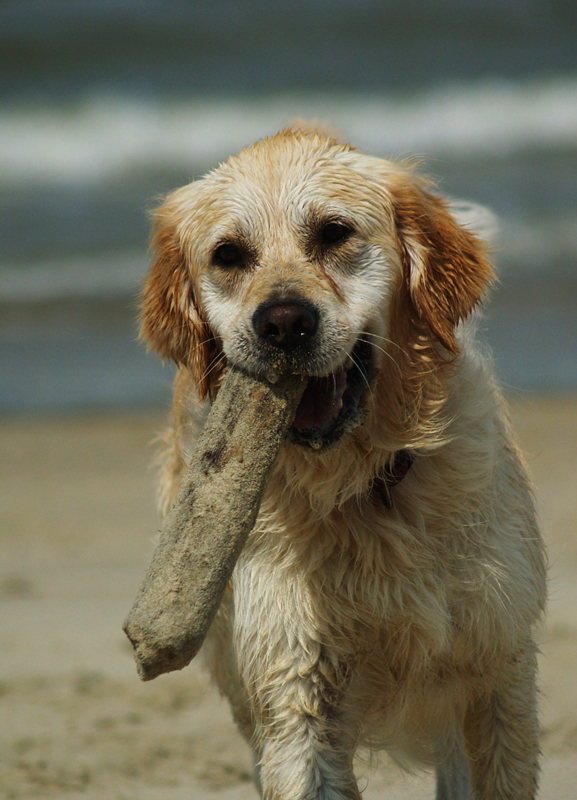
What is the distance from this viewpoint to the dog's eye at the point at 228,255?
2.89 meters

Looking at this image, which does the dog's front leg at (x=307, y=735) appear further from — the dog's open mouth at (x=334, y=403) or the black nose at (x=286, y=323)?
the black nose at (x=286, y=323)

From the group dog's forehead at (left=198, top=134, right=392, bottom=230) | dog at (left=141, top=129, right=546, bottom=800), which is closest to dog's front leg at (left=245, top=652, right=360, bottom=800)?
dog at (left=141, top=129, right=546, bottom=800)

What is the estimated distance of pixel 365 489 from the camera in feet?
9.64

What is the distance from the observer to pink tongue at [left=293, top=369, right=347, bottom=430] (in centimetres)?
274

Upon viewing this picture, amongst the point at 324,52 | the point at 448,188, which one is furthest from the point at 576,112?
the point at 324,52

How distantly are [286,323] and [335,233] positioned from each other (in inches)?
16.6

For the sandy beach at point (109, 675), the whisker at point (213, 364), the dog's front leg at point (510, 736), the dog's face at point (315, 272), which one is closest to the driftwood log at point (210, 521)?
the dog's face at point (315, 272)

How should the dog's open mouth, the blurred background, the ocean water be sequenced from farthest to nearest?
the blurred background
the ocean water
the dog's open mouth

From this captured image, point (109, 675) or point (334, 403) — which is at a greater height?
point (334, 403)

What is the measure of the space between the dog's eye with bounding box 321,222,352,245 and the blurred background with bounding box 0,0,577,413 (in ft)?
22.7

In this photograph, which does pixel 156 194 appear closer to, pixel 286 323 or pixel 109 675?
pixel 109 675

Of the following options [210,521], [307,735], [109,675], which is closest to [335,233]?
[210,521]

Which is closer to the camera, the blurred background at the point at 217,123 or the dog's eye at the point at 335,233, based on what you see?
the dog's eye at the point at 335,233

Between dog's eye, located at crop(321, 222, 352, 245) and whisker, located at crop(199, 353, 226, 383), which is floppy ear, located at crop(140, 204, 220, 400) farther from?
dog's eye, located at crop(321, 222, 352, 245)
